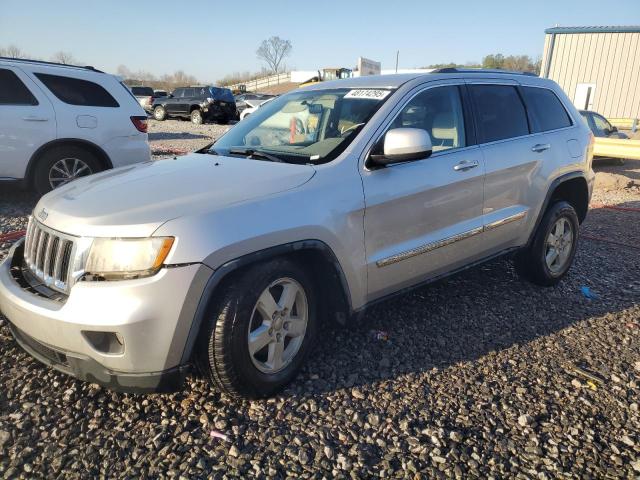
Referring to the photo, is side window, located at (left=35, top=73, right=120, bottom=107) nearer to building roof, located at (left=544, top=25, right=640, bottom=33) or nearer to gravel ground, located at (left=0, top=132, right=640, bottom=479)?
gravel ground, located at (left=0, top=132, right=640, bottom=479)

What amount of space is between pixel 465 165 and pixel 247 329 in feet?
6.45

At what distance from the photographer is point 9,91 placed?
610 cm

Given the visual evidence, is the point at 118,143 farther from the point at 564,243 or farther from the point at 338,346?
the point at 564,243

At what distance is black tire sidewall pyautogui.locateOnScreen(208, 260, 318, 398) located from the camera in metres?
2.37

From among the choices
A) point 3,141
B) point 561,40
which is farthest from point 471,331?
point 561,40

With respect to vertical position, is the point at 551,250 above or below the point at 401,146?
below

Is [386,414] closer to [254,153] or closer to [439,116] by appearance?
[254,153]

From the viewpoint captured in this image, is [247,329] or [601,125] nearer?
[247,329]

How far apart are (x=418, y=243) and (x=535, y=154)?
159 centimetres

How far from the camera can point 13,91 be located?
20.1 feet

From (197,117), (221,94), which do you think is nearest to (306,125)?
(221,94)

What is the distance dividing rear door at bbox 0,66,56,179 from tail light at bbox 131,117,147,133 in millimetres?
1009

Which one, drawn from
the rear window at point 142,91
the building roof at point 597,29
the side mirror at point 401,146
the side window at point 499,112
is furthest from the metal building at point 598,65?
the rear window at point 142,91

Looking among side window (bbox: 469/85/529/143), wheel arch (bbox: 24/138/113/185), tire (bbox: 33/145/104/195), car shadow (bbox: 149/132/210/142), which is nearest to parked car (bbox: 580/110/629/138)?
side window (bbox: 469/85/529/143)
